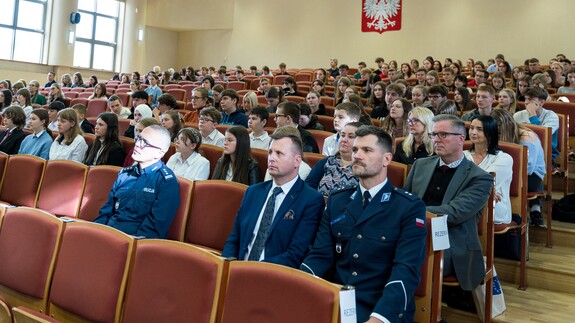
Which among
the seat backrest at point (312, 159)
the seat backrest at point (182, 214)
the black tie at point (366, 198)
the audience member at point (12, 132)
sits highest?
the audience member at point (12, 132)

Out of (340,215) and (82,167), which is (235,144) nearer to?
(82,167)

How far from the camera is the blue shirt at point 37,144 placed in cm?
435

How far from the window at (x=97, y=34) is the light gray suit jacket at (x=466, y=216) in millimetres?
12524

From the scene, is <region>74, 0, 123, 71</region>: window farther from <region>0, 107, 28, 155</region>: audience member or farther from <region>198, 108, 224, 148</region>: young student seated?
<region>198, 108, 224, 148</region>: young student seated

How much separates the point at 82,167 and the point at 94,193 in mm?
217

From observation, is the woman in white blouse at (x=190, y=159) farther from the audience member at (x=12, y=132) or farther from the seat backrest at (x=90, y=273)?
the audience member at (x=12, y=132)

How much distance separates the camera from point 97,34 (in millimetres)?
13805

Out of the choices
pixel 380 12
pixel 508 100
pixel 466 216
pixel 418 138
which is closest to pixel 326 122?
pixel 508 100

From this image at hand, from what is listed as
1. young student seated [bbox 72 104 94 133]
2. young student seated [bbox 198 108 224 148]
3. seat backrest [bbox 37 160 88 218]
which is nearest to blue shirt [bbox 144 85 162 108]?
young student seated [bbox 72 104 94 133]

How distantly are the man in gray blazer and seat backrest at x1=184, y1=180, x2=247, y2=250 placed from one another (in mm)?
781

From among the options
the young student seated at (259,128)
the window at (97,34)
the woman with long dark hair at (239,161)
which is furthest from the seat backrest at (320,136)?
the window at (97,34)

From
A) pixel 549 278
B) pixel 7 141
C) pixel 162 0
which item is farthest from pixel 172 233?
pixel 162 0

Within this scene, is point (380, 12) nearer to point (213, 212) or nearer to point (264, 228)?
point (213, 212)

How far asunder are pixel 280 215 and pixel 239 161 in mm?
1100
